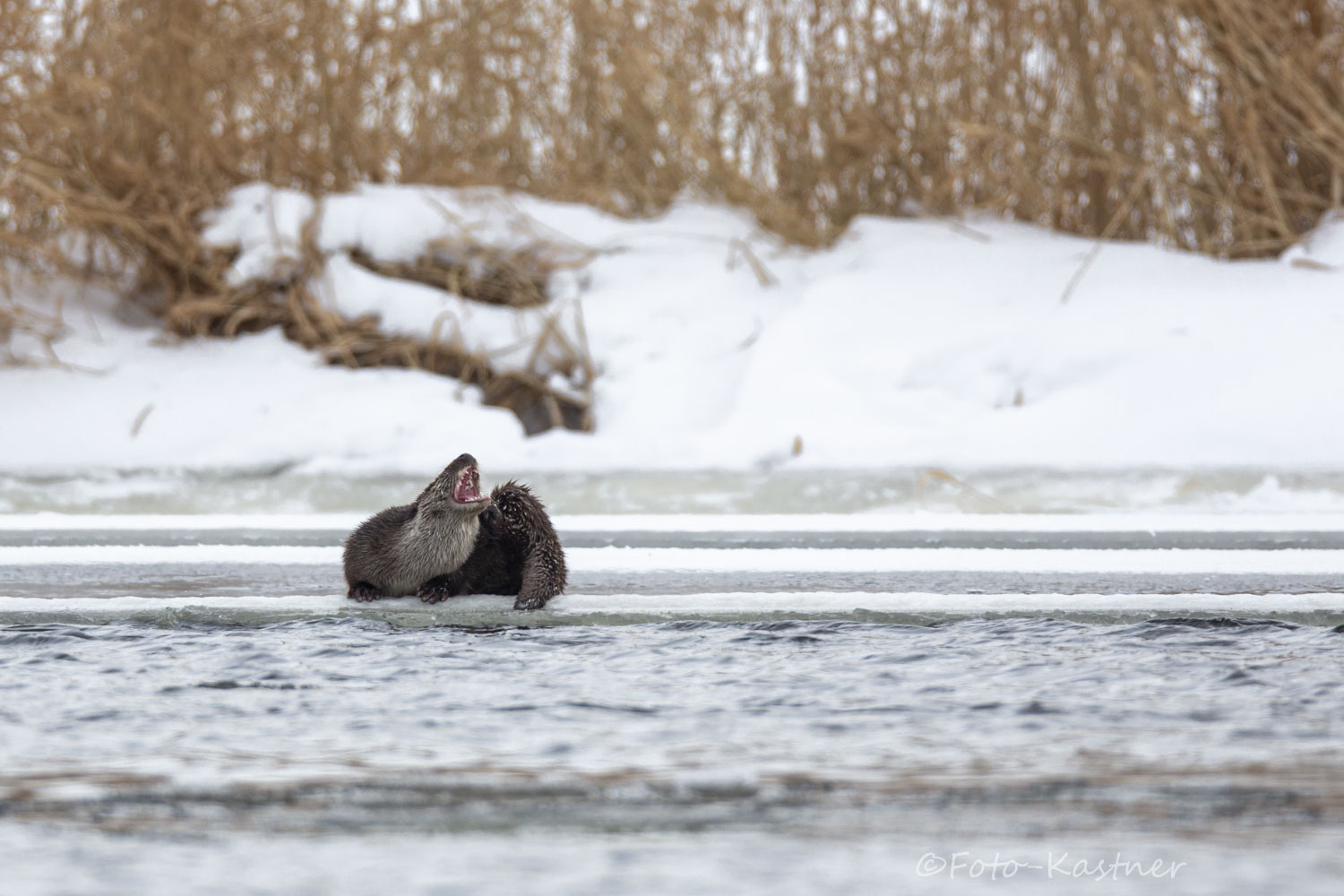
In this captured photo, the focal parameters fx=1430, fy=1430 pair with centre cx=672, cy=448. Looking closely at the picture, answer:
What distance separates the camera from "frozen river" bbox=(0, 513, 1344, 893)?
173cm

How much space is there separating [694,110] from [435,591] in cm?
549

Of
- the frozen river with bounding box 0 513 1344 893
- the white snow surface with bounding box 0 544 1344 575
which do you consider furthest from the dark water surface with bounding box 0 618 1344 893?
the white snow surface with bounding box 0 544 1344 575

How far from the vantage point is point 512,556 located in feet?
13.3

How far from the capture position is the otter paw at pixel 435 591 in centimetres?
390

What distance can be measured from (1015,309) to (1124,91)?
1491 mm

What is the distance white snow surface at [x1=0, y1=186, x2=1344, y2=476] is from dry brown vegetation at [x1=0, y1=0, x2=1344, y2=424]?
11.7 inches

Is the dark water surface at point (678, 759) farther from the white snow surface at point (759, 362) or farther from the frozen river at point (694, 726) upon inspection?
the white snow surface at point (759, 362)

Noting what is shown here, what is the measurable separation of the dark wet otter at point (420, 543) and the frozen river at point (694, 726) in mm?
135

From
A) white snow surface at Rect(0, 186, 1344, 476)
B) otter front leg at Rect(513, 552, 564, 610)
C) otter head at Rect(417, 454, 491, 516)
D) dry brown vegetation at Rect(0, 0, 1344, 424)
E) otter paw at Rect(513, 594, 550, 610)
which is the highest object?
dry brown vegetation at Rect(0, 0, 1344, 424)

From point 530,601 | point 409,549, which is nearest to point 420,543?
point 409,549

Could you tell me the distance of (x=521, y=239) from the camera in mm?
8883

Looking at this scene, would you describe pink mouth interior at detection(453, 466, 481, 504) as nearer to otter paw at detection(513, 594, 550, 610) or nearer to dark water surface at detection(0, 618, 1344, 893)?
otter paw at detection(513, 594, 550, 610)

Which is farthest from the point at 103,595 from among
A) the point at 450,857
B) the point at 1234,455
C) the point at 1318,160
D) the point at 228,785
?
the point at 1318,160

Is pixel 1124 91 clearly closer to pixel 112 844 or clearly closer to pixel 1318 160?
pixel 1318 160
